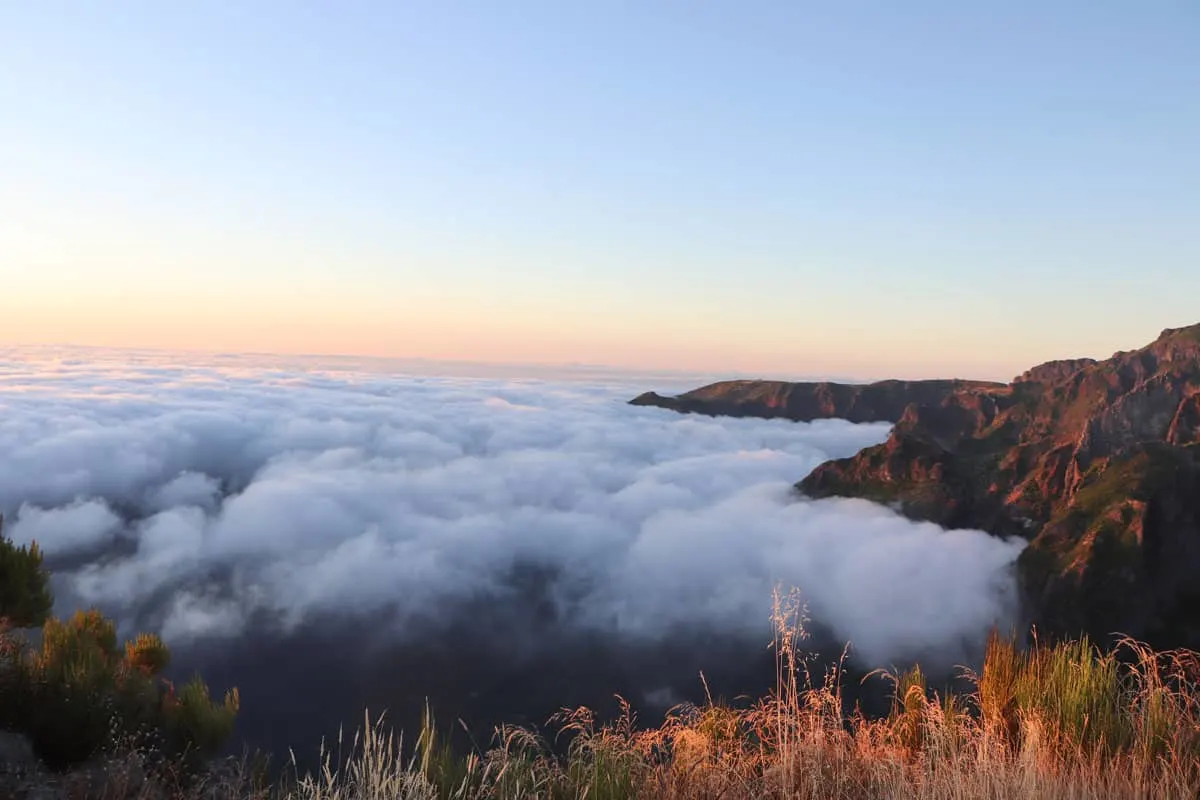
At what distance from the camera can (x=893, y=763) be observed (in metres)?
5.92

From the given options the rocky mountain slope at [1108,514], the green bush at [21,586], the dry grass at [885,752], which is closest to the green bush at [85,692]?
the green bush at [21,586]

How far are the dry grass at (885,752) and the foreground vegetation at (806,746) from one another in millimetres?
21

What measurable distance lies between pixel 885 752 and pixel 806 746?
1101mm

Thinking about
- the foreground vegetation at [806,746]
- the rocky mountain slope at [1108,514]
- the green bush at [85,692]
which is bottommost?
the rocky mountain slope at [1108,514]

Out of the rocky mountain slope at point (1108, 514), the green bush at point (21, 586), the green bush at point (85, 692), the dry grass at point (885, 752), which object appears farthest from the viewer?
the rocky mountain slope at point (1108, 514)

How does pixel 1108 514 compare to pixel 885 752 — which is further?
pixel 1108 514

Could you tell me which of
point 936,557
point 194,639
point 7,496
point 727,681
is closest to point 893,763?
point 727,681

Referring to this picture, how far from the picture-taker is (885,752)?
686 cm

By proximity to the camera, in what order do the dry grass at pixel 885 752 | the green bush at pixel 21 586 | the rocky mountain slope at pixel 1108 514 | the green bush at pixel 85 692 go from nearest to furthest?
the dry grass at pixel 885 752, the green bush at pixel 85 692, the green bush at pixel 21 586, the rocky mountain slope at pixel 1108 514

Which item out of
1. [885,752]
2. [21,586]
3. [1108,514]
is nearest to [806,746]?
[885,752]

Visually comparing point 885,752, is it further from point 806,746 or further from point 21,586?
point 21,586

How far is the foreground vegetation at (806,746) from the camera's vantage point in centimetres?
560

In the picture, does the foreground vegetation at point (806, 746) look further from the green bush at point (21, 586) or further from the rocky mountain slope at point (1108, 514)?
the rocky mountain slope at point (1108, 514)

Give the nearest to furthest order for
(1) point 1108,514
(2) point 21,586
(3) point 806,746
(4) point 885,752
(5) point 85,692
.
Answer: (3) point 806,746
(4) point 885,752
(5) point 85,692
(2) point 21,586
(1) point 1108,514
